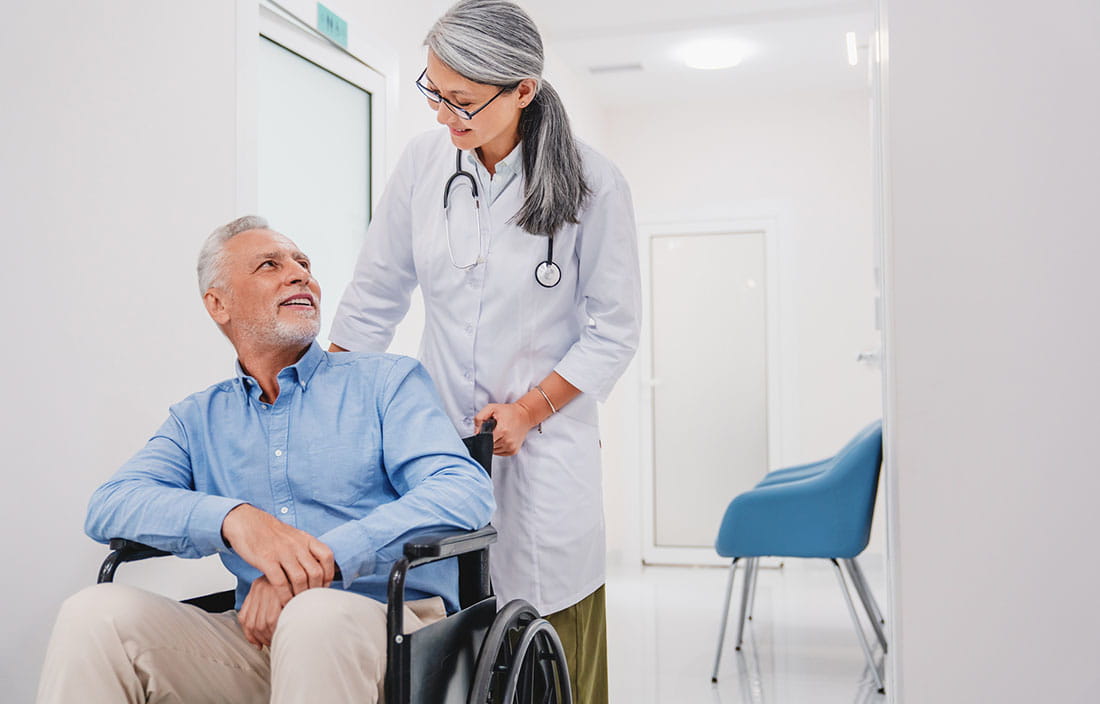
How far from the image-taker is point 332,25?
267cm

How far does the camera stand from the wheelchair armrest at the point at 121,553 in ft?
4.35

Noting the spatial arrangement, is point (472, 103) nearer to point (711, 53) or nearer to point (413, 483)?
point (413, 483)

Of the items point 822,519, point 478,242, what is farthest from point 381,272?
point 822,519

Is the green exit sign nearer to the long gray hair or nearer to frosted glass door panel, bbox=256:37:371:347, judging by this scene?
frosted glass door panel, bbox=256:37:371:347

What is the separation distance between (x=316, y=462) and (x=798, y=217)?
426 cm

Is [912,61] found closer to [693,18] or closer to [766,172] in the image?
[693,18]

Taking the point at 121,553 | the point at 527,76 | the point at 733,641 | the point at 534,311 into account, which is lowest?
the point at 733,641

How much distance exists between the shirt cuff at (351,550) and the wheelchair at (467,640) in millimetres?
82

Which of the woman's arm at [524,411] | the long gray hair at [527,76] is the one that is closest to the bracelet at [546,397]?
the woman's arm at [524,411]

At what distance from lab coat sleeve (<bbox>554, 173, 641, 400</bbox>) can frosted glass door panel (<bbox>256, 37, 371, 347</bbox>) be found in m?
1.00

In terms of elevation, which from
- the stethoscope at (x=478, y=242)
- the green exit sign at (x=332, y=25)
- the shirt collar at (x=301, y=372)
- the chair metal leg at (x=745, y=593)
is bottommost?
the chair metal leg at (x=745, y=593)

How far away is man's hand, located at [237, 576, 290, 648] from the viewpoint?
1.25 m

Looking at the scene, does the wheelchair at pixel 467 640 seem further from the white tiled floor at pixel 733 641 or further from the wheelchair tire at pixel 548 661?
the white tiled floor at pixel 733 641

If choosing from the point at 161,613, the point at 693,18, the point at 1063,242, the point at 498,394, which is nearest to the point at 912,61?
the point at 1063,242
